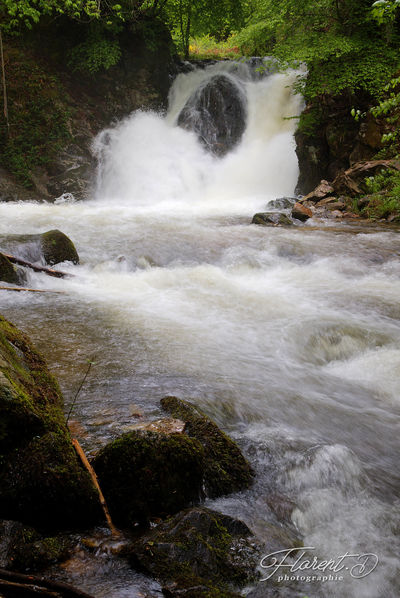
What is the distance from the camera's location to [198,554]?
1.71m

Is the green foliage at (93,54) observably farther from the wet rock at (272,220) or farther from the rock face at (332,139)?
the wet rock at (272,220)

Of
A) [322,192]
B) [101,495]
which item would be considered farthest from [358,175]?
[101,495]

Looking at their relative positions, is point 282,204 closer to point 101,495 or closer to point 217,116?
point 217,116

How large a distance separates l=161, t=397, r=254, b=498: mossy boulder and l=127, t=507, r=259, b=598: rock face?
28 cm

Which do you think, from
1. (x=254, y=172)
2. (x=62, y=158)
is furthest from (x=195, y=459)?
(x=254, y=172)

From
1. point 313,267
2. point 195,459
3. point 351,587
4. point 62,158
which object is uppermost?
point 62,158

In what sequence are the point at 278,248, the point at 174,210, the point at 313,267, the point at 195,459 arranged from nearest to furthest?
the point at 195,459
the point at 313,267
the point at 278,248
the point at 174,210

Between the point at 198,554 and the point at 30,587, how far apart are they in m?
0.72

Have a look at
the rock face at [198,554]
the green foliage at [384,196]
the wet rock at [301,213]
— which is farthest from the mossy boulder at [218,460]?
the green foliage at [384,196]

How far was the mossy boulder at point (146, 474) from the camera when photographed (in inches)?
74.9

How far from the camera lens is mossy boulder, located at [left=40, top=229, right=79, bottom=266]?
703 centimetres

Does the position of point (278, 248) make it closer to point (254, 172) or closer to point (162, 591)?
point (162, 591)

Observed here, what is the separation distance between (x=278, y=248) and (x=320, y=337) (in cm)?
394

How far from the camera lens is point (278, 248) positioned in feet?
27.4
